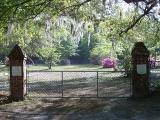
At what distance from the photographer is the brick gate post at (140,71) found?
16.4 metres

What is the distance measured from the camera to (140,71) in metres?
16.5

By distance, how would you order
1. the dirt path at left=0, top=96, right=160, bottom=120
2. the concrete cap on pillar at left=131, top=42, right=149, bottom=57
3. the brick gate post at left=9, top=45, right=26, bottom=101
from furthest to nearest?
the brick gate post at left=9, top=45, right=26, bottom=101 → the concrete cap on pillar at left=131, top=42, right=149, bottom=57 → the dirt path at left=0, top=96, right=160, bottom=120

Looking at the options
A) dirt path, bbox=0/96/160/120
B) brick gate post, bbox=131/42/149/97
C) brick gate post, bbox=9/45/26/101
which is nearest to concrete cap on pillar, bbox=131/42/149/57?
brick gate post, bbox=131/42/149/97

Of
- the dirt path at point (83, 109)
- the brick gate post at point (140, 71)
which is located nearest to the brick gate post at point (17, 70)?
the dirt path at point (83, 109)

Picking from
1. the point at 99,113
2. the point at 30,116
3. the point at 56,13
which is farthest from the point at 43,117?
the point at 56,13

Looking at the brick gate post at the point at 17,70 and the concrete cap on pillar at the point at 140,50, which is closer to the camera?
the concrete cap on pillar at the point at 140,50

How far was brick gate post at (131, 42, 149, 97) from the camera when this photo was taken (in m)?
16.4

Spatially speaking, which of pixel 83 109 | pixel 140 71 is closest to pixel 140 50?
pixel 140 71

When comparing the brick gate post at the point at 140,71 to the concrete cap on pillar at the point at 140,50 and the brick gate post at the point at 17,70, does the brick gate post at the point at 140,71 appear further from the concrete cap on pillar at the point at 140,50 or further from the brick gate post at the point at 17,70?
the brick gate post at the point at 17,70

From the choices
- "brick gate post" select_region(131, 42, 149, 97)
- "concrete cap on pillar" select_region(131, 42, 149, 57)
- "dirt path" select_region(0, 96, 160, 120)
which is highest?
"concrete cap on pillar" select_region(131, 42, 149, 57)

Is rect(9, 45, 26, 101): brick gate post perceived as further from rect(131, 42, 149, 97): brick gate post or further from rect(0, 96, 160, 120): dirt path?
rect(131, 42, 149, 97): brick gate post

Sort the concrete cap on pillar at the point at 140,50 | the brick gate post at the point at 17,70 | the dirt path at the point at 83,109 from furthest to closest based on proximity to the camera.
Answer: the brick gate post at the point at 17,70, the concrete cap on pillar at the point at 140,50, the dirt path at the point at 83,109

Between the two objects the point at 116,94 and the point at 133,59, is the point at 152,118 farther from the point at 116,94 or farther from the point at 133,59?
the point at 116,94

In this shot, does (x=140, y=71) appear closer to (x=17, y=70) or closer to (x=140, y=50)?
(x=140, y=50)
